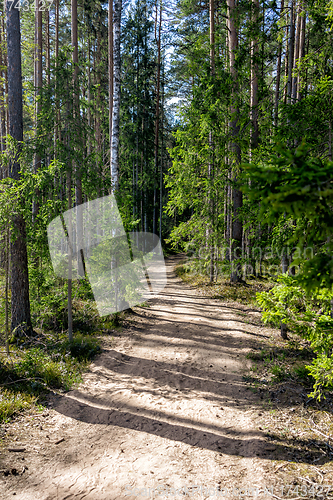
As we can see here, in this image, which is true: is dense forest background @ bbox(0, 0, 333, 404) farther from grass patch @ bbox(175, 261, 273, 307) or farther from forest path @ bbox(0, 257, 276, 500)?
forest path @ bbox(0, 257, 276, 500)

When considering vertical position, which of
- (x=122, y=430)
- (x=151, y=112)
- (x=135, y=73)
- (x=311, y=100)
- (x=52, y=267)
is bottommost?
(x=122, y=430)

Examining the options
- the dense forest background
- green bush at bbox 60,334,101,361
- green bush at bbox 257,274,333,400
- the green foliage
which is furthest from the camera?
green bush at bbox 60,334,101,361

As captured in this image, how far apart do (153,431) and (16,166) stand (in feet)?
23.4

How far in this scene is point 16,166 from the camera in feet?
25.1

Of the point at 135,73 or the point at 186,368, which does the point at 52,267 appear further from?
the point at 135,73

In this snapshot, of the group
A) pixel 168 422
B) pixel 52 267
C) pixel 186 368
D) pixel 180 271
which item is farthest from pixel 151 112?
pixel 168 422

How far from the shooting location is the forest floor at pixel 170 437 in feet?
Answer: 11.8

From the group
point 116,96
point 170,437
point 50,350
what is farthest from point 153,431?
point 116,96

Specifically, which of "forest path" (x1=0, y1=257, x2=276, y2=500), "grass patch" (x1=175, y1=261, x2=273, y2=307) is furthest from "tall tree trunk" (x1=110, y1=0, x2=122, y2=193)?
"grass patch" (x1=175, y1=261, x2=273, y2=307)

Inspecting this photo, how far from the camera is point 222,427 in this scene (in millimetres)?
4793

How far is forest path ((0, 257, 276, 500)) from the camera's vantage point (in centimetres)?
367

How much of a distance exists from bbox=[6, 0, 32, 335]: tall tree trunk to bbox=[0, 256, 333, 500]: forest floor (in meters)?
2.74

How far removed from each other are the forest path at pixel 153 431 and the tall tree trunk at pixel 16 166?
→ 2698 millimetres

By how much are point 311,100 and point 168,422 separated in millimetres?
6600
